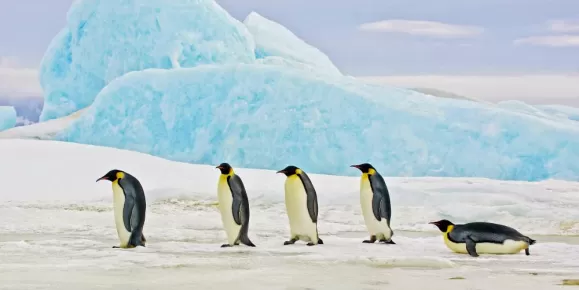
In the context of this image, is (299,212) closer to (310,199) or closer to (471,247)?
(310,199)

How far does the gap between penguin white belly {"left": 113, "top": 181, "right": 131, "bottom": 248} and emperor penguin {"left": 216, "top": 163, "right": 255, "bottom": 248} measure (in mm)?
768

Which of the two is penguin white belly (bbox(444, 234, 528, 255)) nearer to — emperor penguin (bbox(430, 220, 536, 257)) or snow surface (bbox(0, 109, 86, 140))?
emperor penguin (bbox(430, 220, 536, 257))

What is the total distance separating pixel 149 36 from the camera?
22031mm

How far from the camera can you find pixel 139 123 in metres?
18.5

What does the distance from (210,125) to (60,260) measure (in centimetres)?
1253

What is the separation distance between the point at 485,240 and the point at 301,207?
1504mm

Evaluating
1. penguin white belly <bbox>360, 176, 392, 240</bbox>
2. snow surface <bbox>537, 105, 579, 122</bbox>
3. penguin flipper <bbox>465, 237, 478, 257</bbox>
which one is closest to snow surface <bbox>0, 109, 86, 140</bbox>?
snow surface <bbox>537, 105, 579, 122</bbox>

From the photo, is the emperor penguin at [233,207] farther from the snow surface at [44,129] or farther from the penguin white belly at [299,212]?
the snow surface at [44,129]

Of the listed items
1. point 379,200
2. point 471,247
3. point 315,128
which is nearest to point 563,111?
point 315,128

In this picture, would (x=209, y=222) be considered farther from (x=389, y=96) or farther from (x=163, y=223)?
(x=389, y=96)

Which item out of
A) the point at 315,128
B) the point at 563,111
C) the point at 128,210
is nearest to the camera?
the point at 128,210

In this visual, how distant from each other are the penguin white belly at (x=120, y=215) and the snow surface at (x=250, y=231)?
0.15 m

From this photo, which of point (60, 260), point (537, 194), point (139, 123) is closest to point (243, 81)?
point (139, 123)

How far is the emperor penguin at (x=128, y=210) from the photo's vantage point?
6480 millimetres
